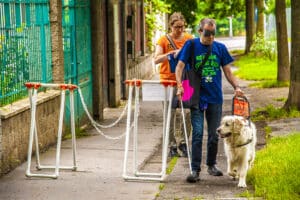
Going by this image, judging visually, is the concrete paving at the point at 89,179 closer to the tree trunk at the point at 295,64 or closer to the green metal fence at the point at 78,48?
the green metal fence at the point at 78,48

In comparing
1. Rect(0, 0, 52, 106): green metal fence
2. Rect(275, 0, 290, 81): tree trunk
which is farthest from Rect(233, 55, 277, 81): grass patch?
Rect(0, 0, 52, 106): green metal fence

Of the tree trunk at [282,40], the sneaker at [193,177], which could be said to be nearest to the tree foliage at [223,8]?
the tree trunk at [282,40]

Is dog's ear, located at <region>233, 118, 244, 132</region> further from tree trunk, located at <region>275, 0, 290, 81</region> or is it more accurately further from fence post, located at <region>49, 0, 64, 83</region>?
tree trunk, located at <region>275, 0, 290, 81</region>

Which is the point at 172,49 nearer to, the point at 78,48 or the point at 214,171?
the point at 214,171

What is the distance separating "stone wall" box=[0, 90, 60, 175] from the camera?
33.3ft

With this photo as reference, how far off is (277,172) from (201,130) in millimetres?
974

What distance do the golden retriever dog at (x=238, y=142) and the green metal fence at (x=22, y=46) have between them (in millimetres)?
3006

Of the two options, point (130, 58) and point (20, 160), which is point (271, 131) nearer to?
point (20, 160)

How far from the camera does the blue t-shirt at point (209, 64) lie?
9.54 m

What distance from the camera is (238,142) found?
9.16m

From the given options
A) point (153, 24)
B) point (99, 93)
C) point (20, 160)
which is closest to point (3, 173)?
point (20, 160)

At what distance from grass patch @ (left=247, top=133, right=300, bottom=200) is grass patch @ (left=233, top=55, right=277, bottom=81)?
47.7 feet

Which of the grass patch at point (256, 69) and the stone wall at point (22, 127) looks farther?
the grass patch at point (256, 69)

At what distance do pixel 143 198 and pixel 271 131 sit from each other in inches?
220
